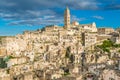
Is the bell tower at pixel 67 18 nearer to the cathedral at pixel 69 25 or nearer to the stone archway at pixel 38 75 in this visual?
the cathedral at pixel 69 25

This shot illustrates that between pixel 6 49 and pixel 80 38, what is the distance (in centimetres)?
1958

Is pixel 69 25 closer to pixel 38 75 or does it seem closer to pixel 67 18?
pixel 67 18

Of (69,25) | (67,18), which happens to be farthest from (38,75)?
(67,18)

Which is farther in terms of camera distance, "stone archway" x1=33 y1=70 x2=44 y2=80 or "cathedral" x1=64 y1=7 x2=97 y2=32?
"cathedral" x1=64 y1=7 x2=97 y2=32

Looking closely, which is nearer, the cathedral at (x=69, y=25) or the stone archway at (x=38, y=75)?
the stone archway at (x=38, y=75)

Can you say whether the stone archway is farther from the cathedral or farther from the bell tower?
the bell tower

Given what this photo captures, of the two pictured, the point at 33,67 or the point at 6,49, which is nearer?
the point at 33,67

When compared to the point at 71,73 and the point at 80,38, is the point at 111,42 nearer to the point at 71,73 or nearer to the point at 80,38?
the point at 80,38

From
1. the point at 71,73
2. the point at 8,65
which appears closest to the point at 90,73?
the point at 71,73

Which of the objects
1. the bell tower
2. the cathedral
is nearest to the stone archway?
the cathedral

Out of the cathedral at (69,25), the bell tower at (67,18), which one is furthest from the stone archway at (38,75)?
the bell tower at (67,18)

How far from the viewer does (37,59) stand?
58312 millimetres

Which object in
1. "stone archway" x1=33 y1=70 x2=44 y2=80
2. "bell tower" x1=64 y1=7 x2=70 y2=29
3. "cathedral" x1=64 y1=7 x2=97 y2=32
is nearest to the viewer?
"stone archway" x1=33 y1=70 x2=44 y2=80

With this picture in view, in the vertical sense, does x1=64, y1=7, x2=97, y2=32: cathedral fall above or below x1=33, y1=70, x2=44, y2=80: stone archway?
above
